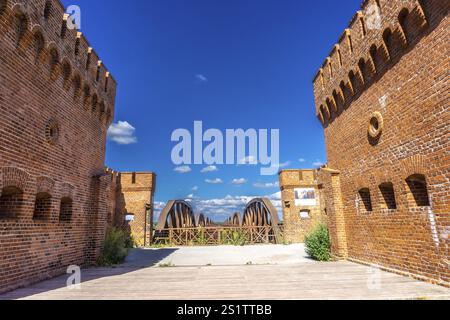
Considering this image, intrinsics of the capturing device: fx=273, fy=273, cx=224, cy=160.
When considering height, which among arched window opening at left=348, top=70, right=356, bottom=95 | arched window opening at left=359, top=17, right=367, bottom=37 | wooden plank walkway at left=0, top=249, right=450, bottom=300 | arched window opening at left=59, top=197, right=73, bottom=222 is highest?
arched window opening at left=359, top=17, right=367, bottom=37

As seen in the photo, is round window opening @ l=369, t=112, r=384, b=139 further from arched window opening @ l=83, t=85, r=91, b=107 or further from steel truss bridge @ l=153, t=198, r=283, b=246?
steel truss bridge @ l=153, t=198, r=283, b=246

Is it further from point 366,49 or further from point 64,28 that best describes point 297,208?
point 64,28

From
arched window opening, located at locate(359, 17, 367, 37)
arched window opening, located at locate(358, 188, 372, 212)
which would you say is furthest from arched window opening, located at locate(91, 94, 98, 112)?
arched window opening, located at locate(358, 188, 372, 212)

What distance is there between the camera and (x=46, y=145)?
7.20m

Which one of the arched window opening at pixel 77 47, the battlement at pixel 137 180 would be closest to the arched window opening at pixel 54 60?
the arched window opening at pixel 77 47

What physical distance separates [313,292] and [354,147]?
5.29m

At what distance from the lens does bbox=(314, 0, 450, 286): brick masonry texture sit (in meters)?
5.46

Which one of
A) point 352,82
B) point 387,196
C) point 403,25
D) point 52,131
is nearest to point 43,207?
point 52,131

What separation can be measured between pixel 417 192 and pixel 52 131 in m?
Result: 9.49

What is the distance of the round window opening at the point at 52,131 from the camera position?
23.8ft

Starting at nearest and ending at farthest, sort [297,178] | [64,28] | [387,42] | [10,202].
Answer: [10,202], [387,42], [64,28], [297,178]

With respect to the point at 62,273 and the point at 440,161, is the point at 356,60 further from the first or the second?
the point at 62,273

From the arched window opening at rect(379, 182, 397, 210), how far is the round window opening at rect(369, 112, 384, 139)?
4.53ft
